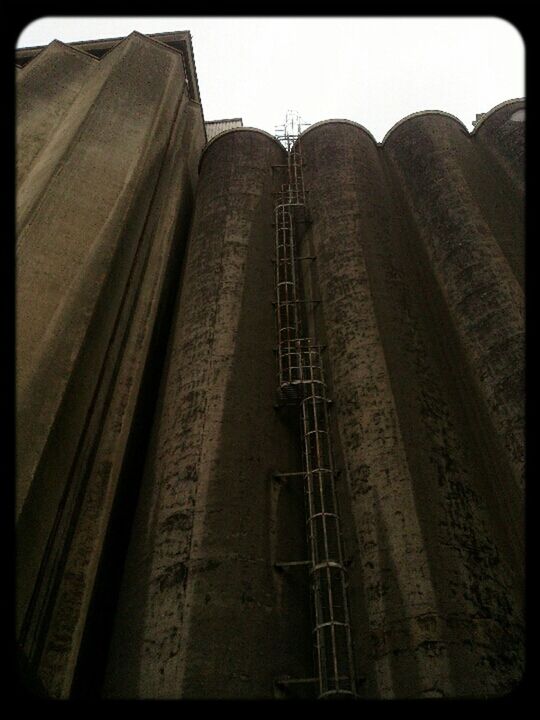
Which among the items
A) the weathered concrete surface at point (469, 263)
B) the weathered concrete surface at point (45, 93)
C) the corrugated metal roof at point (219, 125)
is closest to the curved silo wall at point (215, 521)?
the weathered concrete surface at point (469, 263)

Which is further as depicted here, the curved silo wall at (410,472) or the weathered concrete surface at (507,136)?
the weathered concrete surface at (507,136)

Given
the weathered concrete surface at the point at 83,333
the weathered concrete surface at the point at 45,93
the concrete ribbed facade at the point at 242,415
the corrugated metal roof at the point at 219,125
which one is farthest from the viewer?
the corrugated metal roof at the point at 219,125

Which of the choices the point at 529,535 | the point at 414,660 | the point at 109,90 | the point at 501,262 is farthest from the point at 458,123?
the point at 529,535

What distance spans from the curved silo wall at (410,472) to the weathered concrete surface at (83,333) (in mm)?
2754

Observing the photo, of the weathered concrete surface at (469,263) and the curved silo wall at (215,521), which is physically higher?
the weathered concrete surface at (469,263)

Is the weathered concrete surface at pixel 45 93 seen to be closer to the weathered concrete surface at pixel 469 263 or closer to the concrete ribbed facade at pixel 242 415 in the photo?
the concrete ribbed facade at pixel 242 415

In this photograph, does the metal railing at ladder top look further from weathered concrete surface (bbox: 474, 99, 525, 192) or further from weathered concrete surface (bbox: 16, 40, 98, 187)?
weathered concrete surface (bbox: 16, 40, 98, 187)

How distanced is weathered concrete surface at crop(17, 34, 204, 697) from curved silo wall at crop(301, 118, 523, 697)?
2.75m

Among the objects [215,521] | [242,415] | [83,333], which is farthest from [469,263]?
[83,333]

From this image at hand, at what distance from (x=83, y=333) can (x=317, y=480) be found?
3407mm

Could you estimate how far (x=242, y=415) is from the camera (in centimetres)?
754

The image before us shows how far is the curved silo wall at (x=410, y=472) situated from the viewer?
18.6 ft

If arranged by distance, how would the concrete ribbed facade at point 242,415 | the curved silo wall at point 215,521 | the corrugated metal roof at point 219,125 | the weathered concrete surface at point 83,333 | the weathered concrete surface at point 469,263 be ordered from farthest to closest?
the corrugated metal roof at point 219,125
the weathered concrete surface at point 469,263
the weathered concrete surface at point 83,333
the concrete ribbed facade at point 242,415
the curved silo wall at point 215,521

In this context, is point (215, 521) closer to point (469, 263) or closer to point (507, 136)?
point (469, 263)
